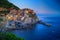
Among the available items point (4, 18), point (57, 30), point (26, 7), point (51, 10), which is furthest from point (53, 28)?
point (4, 18)

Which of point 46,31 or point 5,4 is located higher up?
point 5,4

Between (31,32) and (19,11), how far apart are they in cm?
53

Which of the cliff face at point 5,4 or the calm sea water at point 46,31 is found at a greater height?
the cliff face at point 5,4

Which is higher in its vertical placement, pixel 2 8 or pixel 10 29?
pixel 2 8

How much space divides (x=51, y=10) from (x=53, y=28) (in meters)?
0.42

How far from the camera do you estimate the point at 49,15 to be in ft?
16.1

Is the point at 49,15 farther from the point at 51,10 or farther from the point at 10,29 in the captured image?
the point at 10,29

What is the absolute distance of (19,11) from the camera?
481 cm

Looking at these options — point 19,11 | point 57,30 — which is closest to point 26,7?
point 19,11

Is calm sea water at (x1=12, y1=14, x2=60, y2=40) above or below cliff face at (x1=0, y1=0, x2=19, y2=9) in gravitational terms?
below

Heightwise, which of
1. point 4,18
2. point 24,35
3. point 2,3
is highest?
point 2,3

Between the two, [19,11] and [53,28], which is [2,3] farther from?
[53,28]

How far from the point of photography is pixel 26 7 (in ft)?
15.9

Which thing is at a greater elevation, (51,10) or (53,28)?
(51,10)
